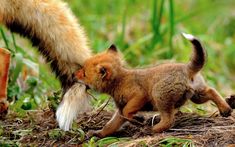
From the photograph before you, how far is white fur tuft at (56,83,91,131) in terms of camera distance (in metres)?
6.66

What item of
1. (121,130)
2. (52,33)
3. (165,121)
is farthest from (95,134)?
(52,33)

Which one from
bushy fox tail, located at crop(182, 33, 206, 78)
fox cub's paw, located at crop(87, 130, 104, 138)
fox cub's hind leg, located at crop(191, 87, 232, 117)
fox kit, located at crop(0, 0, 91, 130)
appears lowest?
fox cub's paw, located at crop(87, 130, 104, 138)

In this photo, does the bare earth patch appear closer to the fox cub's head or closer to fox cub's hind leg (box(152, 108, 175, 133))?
fox cub's hind leg (box(152, 108, 175, 133))

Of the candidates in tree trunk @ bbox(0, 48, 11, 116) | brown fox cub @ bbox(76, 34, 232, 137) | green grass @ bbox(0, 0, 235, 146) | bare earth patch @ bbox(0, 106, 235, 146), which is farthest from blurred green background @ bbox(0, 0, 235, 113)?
brown fox cub @ bbox(76, 34, 232, 137)

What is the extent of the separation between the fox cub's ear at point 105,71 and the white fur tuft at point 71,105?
212 millimetres

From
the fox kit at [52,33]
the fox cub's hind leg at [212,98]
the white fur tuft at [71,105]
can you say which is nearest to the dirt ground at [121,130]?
the fox cub's hind leg at [212,98]

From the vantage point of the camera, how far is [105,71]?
6.81 m

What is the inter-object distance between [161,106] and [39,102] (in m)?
2.27

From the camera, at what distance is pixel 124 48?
11508 mm

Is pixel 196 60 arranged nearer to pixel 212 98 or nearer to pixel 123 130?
pixel 212 98

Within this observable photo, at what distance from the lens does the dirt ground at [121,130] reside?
658cm

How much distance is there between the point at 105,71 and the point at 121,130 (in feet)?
1.91

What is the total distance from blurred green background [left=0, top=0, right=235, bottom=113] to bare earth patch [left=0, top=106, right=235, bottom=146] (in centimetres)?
101

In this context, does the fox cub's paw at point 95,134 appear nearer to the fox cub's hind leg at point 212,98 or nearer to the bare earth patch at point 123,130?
the bare earth patch at point 123,130
